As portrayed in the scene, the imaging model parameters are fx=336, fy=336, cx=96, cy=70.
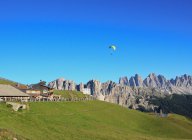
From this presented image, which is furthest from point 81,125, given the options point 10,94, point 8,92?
point 8,92

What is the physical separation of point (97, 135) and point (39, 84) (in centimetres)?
9352

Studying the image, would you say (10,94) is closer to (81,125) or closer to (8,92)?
(8,92)

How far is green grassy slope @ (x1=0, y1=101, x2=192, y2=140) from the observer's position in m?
63.9

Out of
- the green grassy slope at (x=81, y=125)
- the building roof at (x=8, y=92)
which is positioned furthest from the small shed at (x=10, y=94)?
the green grassy slope at (x=81, y=125)

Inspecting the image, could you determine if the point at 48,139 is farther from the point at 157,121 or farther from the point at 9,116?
the point at 157,121

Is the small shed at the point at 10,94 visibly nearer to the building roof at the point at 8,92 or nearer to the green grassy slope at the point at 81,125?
the building roof at the point at 8,92

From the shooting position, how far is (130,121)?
10838 centimetres

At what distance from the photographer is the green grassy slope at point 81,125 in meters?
63.9

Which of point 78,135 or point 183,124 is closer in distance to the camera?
point 78,135

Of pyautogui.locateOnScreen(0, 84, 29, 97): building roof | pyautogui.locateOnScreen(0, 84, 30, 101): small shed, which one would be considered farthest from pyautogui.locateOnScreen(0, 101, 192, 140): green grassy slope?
pyautogui.locateOnScreen(0, 84, 29, 97): building roof

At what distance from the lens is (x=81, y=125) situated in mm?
82312

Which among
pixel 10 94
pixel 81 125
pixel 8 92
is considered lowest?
pixel 81 125

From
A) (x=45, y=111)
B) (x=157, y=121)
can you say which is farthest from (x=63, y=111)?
(x=157, y=121)

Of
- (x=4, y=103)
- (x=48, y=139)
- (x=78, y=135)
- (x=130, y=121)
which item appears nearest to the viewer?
(x=48, y=139)
